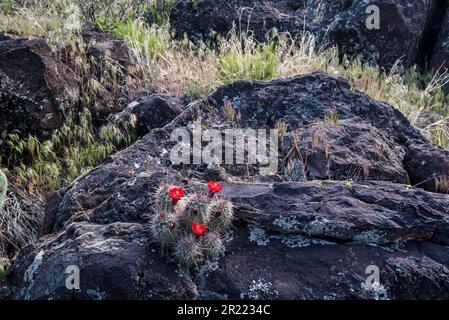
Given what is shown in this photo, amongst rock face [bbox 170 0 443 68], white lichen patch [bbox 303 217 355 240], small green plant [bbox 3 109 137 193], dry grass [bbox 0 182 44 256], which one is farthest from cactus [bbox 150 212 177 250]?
rock face [bbox 170 0 443 68]

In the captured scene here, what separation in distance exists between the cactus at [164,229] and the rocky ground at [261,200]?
0.10 m

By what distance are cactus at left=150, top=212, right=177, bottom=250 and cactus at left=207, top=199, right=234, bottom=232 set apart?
25 cm

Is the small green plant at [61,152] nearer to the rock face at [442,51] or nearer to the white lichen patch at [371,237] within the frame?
the white lichen patch at [371,237]

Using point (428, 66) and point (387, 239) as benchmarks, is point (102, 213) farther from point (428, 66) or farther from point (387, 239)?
point (428, 66)

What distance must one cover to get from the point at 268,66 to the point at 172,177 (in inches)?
140

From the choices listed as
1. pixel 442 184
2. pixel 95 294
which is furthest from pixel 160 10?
pixel 95 294

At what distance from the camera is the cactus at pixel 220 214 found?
371cm

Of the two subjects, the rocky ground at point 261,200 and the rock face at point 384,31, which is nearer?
the rocky ground at point 261,200

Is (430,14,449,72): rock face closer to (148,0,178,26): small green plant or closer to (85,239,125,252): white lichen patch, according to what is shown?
(148,0,178,26): small green plant

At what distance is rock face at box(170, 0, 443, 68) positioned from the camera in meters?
8.98

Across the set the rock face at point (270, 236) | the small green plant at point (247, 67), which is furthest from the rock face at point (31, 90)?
the small green plant at point (247, 67)

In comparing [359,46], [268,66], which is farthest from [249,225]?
[359,46]

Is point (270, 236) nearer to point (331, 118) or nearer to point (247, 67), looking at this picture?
point (331, 118)
